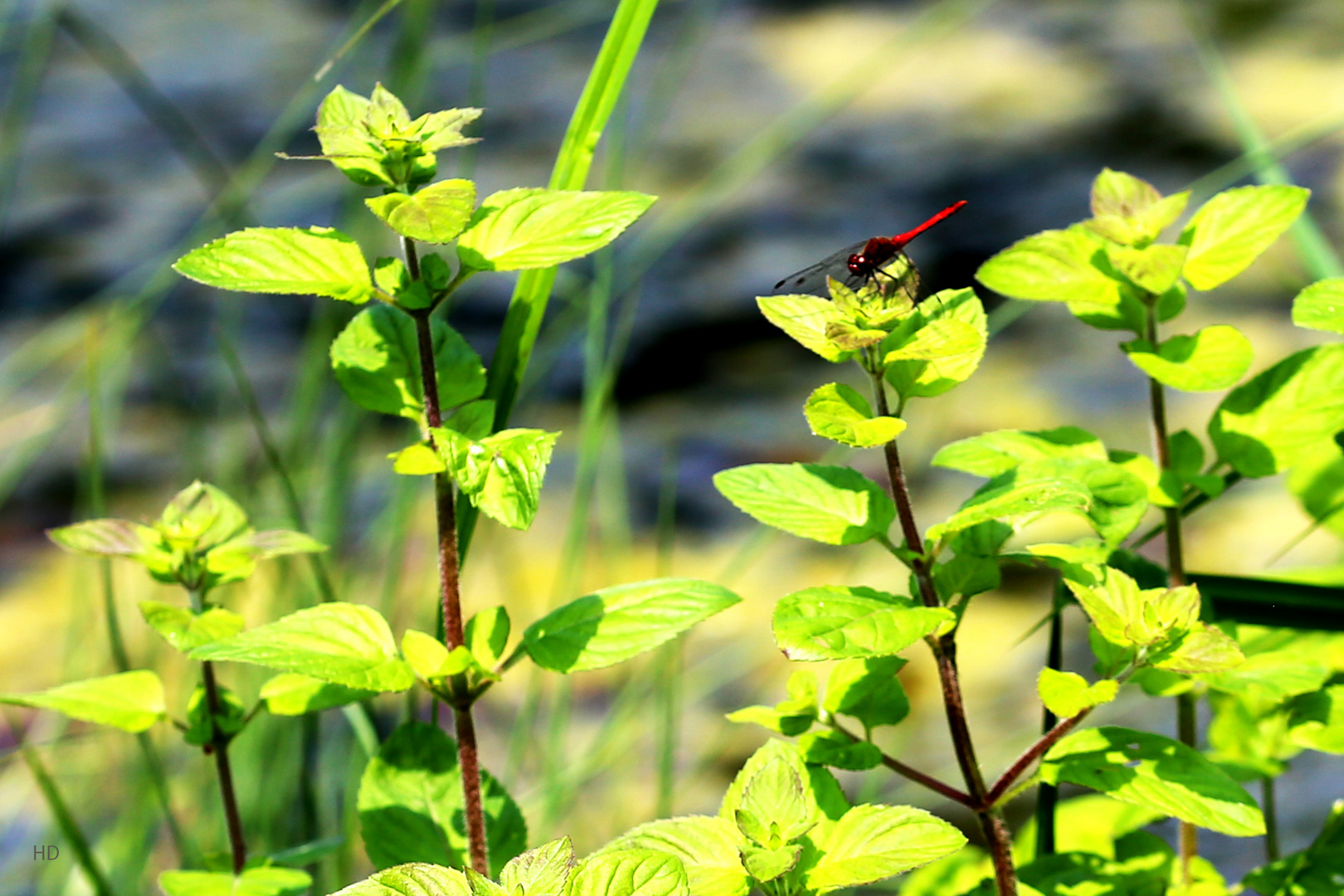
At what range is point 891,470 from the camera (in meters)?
0.54

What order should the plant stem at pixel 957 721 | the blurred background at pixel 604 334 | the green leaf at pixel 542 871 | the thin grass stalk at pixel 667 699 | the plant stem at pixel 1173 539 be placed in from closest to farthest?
the green leaf at pixel 542 871, the plant stem at pixel 957 721, the plant stem at pixel 1173 539, the thin grass stalk at pixel 667 699, the blurred background at pixel 604 334

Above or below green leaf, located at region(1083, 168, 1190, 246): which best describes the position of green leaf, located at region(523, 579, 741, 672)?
below

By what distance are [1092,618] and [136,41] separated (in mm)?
2964

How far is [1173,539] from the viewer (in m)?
0.66

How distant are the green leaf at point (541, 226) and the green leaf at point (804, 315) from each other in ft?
0.25

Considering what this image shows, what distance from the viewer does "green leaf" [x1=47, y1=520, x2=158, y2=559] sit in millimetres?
628

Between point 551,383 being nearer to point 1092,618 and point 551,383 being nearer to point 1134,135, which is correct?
point 1134,135

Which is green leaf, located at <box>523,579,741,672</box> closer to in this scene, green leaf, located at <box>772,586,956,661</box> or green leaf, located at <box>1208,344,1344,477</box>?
green leaf, located at <box>772,586,956,661</box>

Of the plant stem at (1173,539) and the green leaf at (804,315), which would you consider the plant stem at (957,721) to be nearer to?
the green leaf at (804,315)

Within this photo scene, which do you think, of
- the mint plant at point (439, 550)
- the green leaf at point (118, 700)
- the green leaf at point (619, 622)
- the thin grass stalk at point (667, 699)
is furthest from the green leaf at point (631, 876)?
the thin grass stalk at point (667, 699)

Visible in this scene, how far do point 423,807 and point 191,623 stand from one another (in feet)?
0.51

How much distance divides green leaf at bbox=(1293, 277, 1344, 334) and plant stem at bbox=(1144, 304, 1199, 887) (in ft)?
0.24

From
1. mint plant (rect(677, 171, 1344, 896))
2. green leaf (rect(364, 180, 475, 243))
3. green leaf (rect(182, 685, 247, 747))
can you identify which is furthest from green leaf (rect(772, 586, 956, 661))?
green leaf (rect(182, 685, 247, 747))

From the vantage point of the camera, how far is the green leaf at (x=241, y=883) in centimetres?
61
